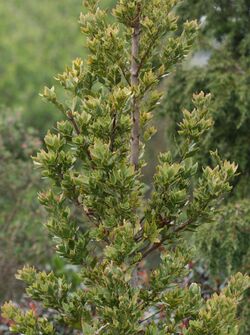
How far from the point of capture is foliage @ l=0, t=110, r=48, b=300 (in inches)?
347

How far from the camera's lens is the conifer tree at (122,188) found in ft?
11.0

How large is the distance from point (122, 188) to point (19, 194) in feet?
19.6

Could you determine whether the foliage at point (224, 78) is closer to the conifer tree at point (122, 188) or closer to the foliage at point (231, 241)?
the foliage at point (231, 241)

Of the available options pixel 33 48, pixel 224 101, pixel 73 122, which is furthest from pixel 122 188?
pixel 33 48

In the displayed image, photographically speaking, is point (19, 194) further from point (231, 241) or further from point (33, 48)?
point (33, 48)

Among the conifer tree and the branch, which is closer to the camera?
the conifer tree

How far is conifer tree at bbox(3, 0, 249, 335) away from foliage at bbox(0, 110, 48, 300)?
5065mm

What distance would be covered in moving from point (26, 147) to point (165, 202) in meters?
5.63

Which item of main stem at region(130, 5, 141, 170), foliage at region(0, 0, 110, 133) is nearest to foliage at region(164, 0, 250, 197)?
main stem at region(130, 5, 141, 170)

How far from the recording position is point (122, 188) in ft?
11.0

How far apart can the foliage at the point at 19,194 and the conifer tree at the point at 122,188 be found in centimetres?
507

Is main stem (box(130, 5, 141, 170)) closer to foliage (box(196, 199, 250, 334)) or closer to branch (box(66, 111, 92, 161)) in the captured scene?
branch (box(66, 111, 92, 161))

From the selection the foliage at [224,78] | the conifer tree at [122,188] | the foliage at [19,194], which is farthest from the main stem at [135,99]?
the foliage at [19,194]

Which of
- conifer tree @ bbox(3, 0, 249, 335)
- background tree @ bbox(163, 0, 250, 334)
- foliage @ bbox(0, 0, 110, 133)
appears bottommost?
conifer tree @ bbox(3, 0, 249, 335)
